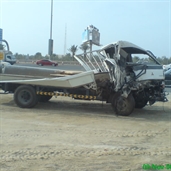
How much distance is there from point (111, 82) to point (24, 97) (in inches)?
130

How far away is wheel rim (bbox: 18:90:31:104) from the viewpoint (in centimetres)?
1149

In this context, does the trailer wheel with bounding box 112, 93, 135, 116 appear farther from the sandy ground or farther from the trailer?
the sandy ground

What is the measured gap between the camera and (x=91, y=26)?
1825 cm

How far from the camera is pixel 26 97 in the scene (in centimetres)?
1154

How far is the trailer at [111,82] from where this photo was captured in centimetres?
1032

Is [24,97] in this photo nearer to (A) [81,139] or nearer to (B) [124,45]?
(B) [124,45]

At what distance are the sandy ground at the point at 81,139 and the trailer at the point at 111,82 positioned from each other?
0.51 meters

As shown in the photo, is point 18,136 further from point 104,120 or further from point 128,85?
point 128,85

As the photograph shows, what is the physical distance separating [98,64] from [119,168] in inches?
238

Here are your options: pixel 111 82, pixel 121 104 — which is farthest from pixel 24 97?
pixel 121 104

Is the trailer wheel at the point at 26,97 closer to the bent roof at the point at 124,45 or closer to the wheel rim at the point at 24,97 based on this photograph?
the wheel rim at the point at 24,97

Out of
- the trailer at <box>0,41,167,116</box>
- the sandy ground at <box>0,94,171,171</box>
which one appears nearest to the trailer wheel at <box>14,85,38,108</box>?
the trailer at <box>0,41,167,116</box>

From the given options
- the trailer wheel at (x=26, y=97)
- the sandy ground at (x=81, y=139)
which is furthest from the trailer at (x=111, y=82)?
the sandy ground at (x=81, y=139)

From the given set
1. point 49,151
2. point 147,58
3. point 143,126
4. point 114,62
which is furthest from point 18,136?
point 147,58
